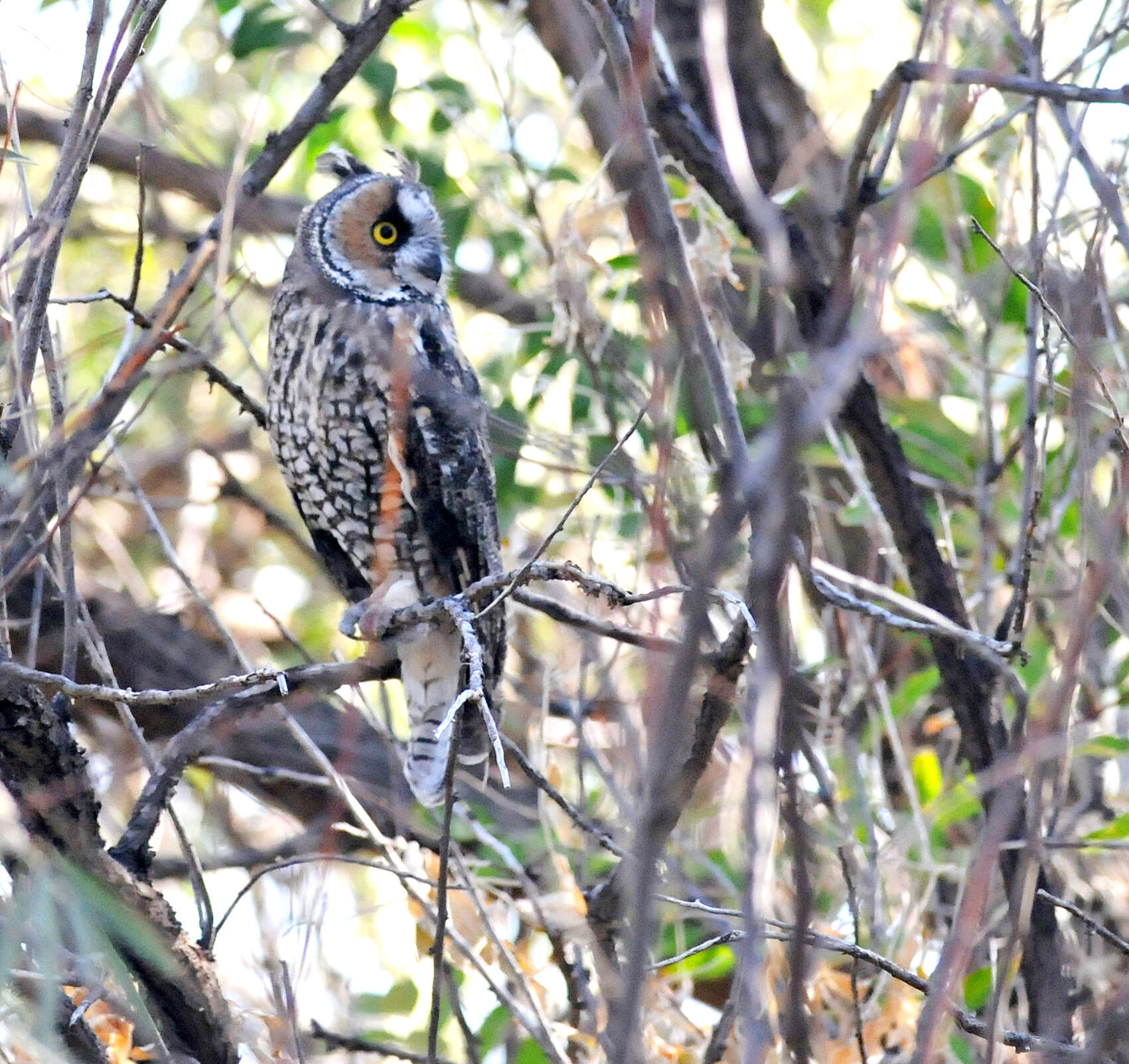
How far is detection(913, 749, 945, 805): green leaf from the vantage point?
287 centimetres

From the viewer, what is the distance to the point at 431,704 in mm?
3168

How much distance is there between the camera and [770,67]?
319cm

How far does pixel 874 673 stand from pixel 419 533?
3.18 feet

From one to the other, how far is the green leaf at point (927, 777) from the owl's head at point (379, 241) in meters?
1.39

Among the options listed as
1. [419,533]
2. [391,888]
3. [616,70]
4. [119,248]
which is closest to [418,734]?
[419,533]

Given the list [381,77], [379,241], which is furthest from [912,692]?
[381,77]

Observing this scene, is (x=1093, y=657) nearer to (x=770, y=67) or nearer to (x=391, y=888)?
(x=770, y=67)

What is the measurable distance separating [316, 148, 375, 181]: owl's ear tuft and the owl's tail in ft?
3.33

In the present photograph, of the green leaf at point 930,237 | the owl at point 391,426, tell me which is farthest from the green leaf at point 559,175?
the green leaf at point 930,237

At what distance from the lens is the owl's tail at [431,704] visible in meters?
3.04

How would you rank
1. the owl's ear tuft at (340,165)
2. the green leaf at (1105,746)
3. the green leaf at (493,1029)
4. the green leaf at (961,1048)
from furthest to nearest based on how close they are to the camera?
the owl's ear tuft at (340,165) < the green leaf at (493,1029) < the green leaf at (1105,746) < the green leaf at (961,1048)

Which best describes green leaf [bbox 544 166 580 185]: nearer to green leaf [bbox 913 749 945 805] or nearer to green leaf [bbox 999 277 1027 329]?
green leaf [bbox 999 277 1027 329]

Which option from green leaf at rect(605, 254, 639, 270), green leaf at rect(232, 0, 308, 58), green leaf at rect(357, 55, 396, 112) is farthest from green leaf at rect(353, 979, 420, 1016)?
green leaf at rect(232, 0, 308, 58)

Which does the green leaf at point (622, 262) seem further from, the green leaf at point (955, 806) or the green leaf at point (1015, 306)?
the green leaf at point (955, 806)
